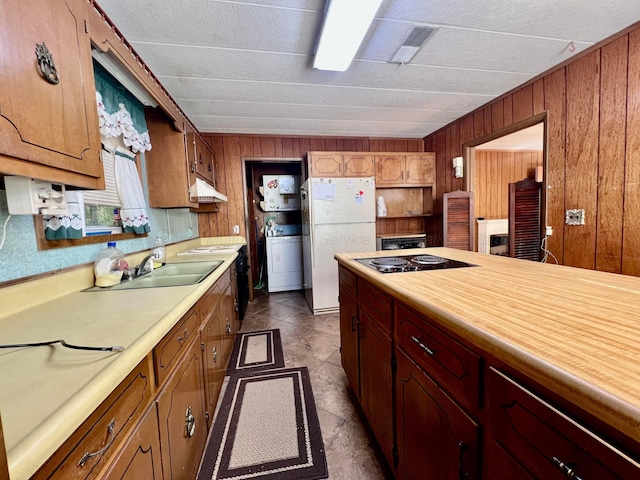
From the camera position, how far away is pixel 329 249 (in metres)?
3.27

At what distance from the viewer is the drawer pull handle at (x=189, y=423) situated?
1.08 m

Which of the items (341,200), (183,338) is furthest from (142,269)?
(341,200)

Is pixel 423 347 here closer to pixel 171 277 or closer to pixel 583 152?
pixel 171 277

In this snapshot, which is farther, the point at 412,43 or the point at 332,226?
the point at 332,226

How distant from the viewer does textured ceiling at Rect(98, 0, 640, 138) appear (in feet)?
4.89

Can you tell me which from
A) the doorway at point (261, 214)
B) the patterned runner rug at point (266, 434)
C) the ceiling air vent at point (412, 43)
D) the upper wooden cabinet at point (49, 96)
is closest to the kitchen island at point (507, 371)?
the patterned runner rug at point (266, 434)

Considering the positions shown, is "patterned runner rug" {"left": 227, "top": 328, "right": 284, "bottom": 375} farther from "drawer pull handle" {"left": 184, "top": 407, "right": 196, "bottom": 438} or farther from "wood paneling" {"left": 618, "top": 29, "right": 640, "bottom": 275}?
"wood paneling" {"left": 618, "top": 29, "right": 640, "bottom": 275}

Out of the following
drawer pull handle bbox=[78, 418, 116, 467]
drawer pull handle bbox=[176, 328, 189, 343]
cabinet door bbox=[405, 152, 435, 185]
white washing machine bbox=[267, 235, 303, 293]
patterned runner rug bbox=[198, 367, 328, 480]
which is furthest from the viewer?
white washing machine bbox=[267, 235, 303, 293]

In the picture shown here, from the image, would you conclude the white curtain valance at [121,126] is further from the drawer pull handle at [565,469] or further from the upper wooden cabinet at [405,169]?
the upper wooden cabinet at [405,169]

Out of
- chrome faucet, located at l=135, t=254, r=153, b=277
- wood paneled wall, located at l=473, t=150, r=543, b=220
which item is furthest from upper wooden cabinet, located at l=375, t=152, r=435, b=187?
chrome faucet, located at l=135, t=254, r=153, b=277

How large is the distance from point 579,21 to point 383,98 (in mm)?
1405

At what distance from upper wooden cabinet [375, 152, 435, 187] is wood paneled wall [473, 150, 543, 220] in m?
1.84

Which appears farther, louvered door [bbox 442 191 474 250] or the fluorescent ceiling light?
louvered door [bbox 442 191 474 250]

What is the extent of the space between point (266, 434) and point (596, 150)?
9.67 feet
